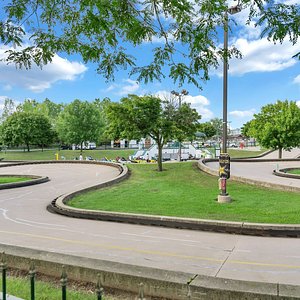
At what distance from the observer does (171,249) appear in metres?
8.66

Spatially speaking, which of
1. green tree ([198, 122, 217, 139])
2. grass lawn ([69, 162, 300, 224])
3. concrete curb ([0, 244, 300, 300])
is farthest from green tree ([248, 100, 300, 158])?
green tree ([198, 122, 217, 139])

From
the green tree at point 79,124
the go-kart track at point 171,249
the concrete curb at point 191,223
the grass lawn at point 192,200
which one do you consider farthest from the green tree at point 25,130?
the concrete curb at point 191,223

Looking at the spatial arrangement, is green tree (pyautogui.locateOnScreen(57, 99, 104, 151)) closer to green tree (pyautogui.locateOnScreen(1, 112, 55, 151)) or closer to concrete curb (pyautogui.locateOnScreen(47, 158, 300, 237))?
green tree (pyautogui.locateOnScreen(1, 112, 55, 151))

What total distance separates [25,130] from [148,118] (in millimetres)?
47997

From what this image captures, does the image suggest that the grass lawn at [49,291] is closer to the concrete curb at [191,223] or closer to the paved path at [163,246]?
the paved path at [163,246]

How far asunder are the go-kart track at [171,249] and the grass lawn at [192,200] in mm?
1931

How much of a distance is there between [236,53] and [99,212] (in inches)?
406

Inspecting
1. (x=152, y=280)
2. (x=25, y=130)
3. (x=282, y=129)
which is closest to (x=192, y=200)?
(x=152, y=280)

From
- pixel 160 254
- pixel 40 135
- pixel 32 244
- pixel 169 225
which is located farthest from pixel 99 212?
pixel 40 135

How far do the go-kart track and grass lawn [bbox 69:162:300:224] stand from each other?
1931 mm

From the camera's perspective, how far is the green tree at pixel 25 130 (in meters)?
68.9

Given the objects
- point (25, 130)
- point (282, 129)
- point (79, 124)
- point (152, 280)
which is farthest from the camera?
point (25, 130)

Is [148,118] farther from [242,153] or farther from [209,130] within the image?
[209,130]

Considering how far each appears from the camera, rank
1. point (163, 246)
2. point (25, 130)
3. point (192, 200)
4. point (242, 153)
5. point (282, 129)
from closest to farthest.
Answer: point (163, 246)
point (192, 200)
point (282, 129)
point (242, 153)
point (25, 130)
